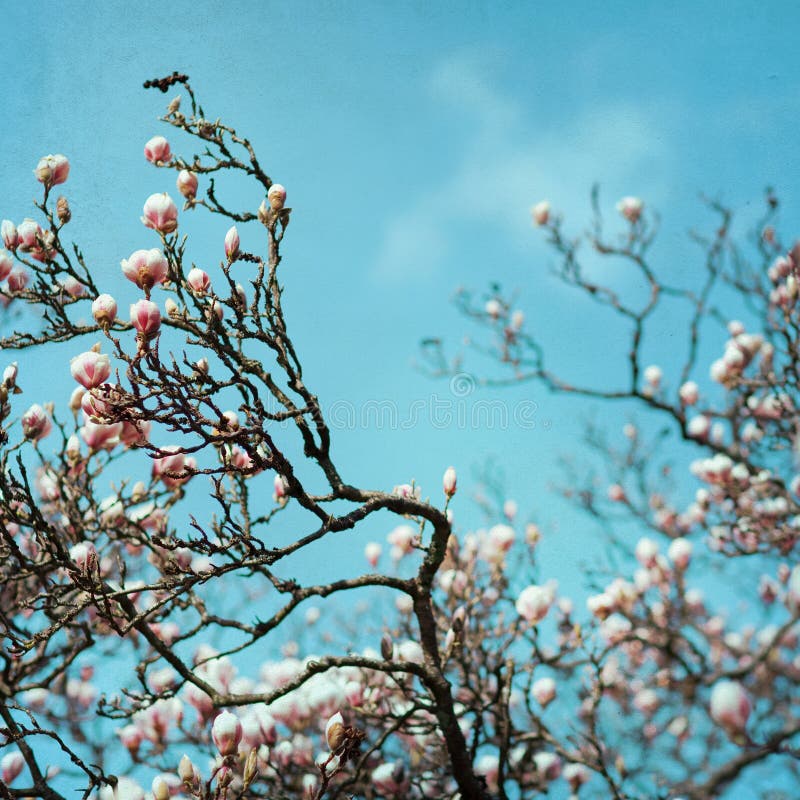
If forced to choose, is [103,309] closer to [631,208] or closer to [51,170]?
[51,170]

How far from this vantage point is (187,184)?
106 inches

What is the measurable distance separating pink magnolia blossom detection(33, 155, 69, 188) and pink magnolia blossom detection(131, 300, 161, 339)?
117 cm

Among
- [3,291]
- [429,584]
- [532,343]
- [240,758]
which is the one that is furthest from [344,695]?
[532,343]

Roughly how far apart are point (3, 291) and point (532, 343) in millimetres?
3744

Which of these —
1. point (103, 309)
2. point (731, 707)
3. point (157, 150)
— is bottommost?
point (731, 707)

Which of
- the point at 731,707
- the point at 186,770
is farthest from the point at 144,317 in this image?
the point at 731,707

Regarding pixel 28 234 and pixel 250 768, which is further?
pixel 28 234

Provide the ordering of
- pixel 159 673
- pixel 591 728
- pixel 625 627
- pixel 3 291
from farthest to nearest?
pixel 625 627 → pixel 159 673 → pixel 3 291 → pixel 591 728

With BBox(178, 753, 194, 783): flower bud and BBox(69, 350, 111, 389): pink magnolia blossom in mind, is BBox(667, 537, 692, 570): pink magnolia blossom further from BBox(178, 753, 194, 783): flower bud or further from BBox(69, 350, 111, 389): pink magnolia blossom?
BBox(69, 350, 111, 389): pink magnolia blossom

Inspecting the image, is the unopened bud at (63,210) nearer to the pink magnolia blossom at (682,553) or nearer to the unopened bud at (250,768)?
the unopened bud at (250,768)

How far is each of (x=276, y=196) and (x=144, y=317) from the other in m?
0.66

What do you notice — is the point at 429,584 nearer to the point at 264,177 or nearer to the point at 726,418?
the point at 264,177

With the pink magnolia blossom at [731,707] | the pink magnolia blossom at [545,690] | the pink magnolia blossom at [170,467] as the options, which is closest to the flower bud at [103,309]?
the pink magnolia blossom at [170,467]

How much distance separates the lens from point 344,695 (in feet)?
10.6
